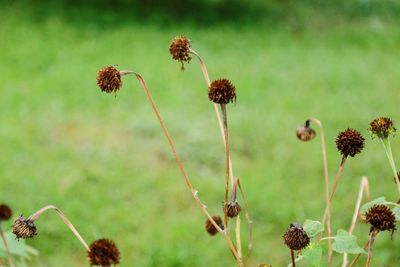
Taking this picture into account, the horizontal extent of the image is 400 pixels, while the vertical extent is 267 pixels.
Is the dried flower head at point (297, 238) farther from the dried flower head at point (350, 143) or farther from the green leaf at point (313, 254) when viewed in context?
the dried flower head at point (350, 143)

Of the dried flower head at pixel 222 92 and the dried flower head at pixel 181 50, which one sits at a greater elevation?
the dried flower head at pixel 181 50

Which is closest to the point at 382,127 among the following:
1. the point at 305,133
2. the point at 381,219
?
the point at 381,219

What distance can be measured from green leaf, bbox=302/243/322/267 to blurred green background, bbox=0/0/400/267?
1.62 meters

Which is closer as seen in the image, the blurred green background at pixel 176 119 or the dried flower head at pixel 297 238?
the dried flower head at pixel 297 238

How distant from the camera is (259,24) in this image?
25.1 feet

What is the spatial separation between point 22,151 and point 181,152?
3.23 feet

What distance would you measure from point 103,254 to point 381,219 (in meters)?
0.46

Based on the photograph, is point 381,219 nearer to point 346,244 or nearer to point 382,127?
point 346,244

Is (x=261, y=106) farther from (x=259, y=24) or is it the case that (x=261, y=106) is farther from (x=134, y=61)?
(x=259, y=24)

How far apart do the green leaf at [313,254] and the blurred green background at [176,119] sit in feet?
5.32

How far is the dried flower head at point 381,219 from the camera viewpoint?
0.98 metres

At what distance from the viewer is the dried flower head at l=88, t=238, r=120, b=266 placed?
799 mm

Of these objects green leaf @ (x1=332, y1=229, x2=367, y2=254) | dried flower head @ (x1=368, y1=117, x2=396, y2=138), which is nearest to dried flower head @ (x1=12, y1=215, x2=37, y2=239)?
green leaf @ (x1=332, y1=229, x2=367, y2=254)

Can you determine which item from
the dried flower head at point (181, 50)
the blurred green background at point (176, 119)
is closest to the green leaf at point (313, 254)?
the dried flower head at point (181, 50)
